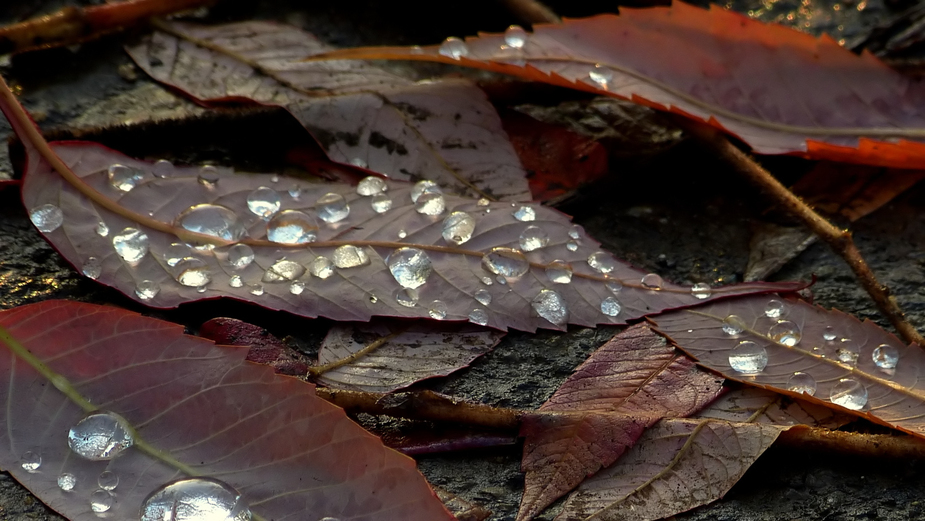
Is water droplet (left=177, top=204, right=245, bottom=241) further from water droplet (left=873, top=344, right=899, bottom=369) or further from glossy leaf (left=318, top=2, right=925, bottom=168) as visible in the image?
water droplet (left=873, top=344, right=899, bottom=369)

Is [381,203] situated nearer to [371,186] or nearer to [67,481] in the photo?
[371,186]

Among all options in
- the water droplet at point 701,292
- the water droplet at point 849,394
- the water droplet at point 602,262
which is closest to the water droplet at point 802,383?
the water droplet at point 849,394

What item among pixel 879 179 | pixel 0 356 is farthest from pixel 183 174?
pixel 879 179

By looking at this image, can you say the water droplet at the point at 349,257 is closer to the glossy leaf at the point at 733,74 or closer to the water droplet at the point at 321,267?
the water droplet at the point at 321,267

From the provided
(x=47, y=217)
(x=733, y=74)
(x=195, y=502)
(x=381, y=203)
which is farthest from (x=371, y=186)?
(x=733, y=74)

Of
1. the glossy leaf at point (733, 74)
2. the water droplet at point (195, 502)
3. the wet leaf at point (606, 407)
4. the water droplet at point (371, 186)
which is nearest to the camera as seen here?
the water droplet at point (195, 502)

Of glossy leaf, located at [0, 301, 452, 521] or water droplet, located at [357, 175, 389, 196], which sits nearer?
glossy leaf, located at [0, 301, 452, 521]

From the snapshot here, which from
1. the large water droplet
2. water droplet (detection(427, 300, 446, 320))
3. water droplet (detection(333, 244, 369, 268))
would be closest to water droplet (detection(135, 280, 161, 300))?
the large water droplet
